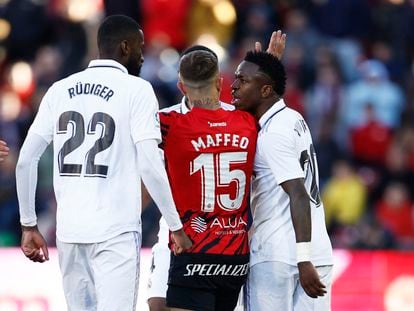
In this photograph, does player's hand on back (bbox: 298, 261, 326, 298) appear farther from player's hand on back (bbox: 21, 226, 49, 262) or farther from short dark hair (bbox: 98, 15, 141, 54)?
short dark hair (bbox: 98, 15, 141, 54)

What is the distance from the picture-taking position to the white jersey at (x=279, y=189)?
7.98 meters

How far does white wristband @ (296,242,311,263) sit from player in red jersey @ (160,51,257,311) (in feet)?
1.49

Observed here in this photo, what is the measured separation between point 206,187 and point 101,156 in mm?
677

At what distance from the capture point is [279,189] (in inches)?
319

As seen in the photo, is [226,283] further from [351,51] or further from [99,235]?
[351,51]

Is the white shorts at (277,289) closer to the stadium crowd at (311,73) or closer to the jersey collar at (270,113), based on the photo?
the jersey collar at (270,113)

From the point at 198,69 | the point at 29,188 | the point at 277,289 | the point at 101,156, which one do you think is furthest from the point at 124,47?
the point at 277,289

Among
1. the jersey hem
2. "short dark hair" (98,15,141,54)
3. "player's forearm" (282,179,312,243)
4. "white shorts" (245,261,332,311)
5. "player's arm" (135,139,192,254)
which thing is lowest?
"white shorts" (245,261,332,311)

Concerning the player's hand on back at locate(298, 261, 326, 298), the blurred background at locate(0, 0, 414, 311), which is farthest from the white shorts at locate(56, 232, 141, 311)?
the blurred background at locate(0, 0, 414, 311)

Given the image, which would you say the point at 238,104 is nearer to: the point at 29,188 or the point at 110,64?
the point at 110,64

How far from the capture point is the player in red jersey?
793 centimetres

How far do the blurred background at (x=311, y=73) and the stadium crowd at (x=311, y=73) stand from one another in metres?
0.02

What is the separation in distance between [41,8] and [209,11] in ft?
8.26

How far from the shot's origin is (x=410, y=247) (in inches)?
610
